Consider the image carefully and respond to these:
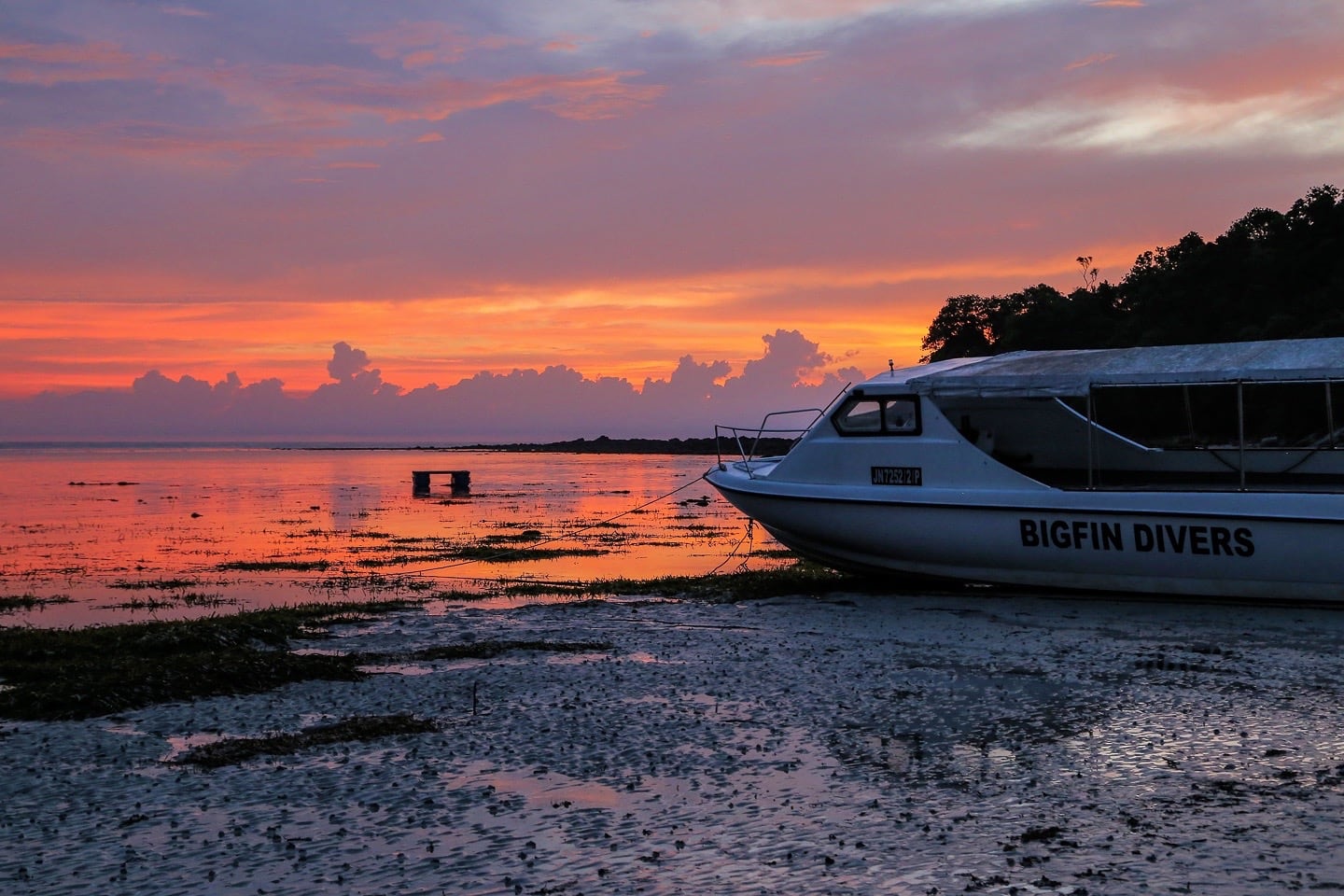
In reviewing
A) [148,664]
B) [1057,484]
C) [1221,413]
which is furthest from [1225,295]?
[148,664]

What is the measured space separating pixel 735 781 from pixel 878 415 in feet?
36.4

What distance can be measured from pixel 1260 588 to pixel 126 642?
14114 millimetres

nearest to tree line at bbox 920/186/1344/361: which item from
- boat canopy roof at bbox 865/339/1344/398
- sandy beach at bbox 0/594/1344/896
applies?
boat canopy roof at bbox 865/339/1344/398

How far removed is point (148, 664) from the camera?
11570mm

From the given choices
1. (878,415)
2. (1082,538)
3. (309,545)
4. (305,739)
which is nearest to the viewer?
(305,739)

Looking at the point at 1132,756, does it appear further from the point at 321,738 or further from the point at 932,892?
the point at 321,738

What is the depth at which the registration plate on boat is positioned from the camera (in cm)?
1739

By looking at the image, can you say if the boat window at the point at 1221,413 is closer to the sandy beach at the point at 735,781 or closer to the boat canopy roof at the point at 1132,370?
the boat canopy roof at the point at 1132,370

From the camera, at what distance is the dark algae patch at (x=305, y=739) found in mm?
8320

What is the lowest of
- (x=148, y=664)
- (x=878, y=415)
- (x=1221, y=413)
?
(x=148, y=664)

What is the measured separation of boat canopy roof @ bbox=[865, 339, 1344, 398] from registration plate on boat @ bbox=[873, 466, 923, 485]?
3.95 ft

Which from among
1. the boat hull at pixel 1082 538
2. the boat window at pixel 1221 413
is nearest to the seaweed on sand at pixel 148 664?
the boat hull at pixel 1082 538

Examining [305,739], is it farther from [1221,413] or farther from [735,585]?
[1221,413]

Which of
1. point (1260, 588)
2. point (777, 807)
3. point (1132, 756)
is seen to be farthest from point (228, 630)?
point (1260, 588)
